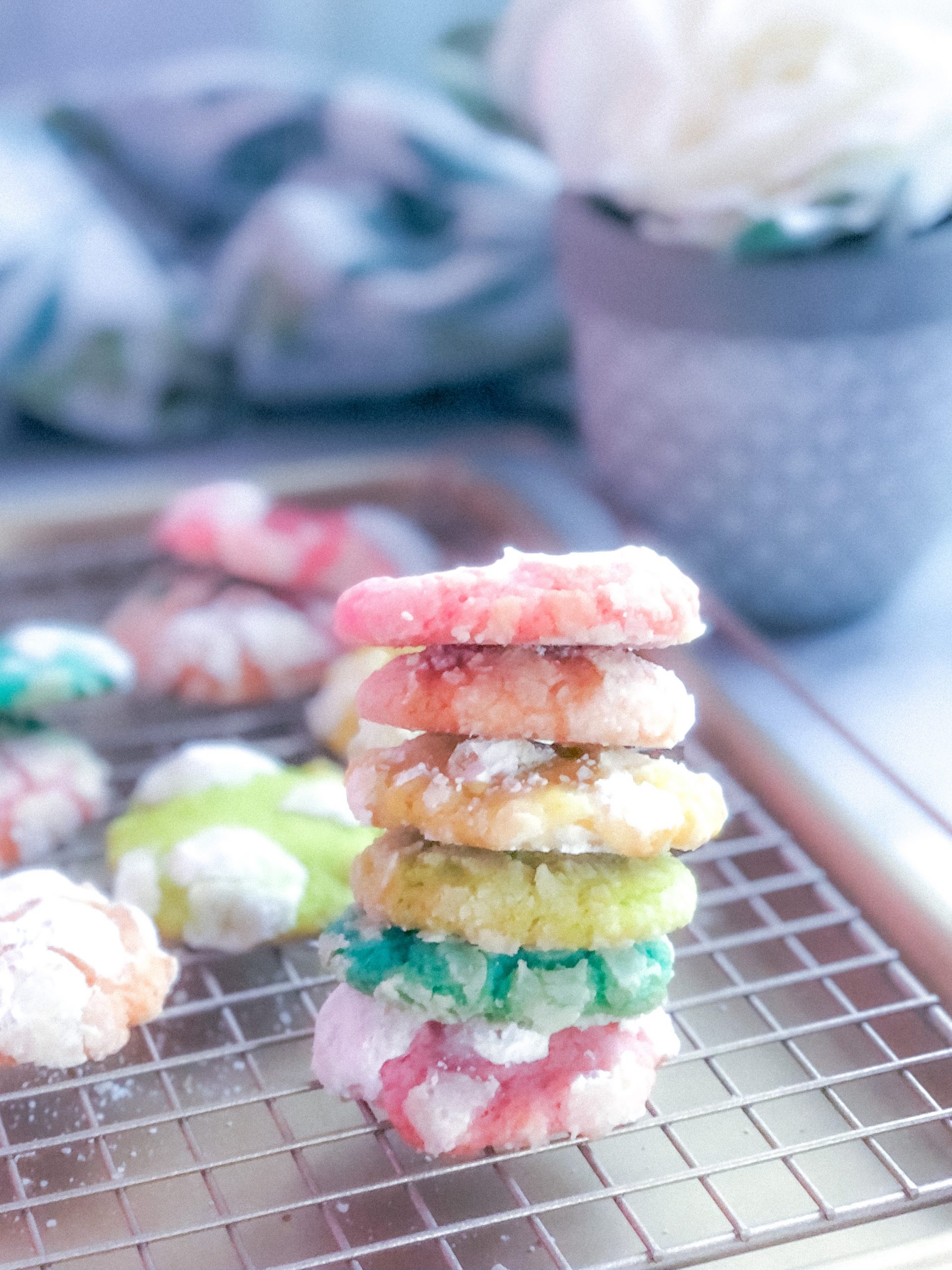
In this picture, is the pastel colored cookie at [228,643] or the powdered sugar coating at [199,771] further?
the pastel colored cookie at [228,643]

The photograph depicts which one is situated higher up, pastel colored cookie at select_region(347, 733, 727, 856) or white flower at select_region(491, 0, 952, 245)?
white flower at select_region(491, 0, 952, 245)

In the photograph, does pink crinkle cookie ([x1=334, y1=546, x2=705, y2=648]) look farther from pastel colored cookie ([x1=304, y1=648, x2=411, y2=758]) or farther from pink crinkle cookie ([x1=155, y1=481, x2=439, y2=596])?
pink crinkle cookie ([x1=155, y1=481, x2=439, y2=596])

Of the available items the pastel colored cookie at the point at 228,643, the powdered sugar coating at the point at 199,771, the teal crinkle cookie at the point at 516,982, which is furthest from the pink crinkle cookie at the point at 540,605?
the pastel colored cookie at the point at 228,643

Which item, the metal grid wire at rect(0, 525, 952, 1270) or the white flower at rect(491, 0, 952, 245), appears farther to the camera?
the white flower at rect(491, 0, 952, 245)

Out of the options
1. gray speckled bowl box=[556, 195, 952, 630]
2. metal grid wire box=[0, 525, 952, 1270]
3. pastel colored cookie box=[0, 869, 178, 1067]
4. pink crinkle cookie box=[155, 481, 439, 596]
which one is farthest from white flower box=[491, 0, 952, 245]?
pastel colored cookie box=[0, 869, 178, 1067]

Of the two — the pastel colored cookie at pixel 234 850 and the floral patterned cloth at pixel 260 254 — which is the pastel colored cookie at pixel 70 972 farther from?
the floral patterned cloth at pixel 260 254

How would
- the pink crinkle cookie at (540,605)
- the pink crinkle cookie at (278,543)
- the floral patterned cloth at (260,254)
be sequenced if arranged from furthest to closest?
the floral patterned cloth at (260,254), the pink crinkle cookie at (278,543), the pink crinkle cookie at (540,605)

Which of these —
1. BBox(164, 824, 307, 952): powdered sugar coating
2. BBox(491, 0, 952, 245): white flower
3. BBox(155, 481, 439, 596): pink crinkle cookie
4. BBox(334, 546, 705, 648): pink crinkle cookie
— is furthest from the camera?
BBox(155, 481, 439, 596): pink crinkle cookie

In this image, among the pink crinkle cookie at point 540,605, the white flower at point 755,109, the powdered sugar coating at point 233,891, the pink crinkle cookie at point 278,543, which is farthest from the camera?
the pink crinkle cookie at point 278,543


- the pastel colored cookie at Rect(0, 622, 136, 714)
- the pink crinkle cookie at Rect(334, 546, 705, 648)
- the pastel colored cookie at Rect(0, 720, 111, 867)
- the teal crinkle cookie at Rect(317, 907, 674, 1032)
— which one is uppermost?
the pink crinkle cookie at Rect(334, 546, 705, 648)
